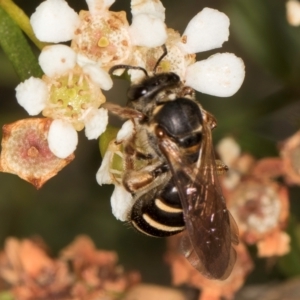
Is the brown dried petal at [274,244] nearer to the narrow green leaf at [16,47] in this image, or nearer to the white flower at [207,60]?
the white flower at [207,60]

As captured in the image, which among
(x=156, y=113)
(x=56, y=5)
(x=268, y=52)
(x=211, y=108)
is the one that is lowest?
(x=211, y=108)

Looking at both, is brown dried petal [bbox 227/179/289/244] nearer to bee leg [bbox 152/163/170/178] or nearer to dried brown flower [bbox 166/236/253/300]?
dried brown flower [bbox 166/236/253/300]

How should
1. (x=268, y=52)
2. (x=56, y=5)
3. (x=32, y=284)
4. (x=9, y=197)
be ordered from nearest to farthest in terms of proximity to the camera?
1. (x=56, y=5)
2. (x=32, y=284)
3. (x=268, y=52)
4. (x=9, y=197)

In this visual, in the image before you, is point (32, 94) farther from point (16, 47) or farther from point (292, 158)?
point (292, 158)

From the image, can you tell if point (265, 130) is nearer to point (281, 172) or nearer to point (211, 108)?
point (211, 108)

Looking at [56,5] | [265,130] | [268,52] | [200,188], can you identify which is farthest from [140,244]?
[56,5]

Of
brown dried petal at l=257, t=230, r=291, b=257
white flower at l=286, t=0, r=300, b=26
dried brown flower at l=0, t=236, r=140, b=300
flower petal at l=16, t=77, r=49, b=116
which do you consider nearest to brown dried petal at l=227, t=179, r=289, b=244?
brown dried petal at l=257, t=230, r=291, b=257
